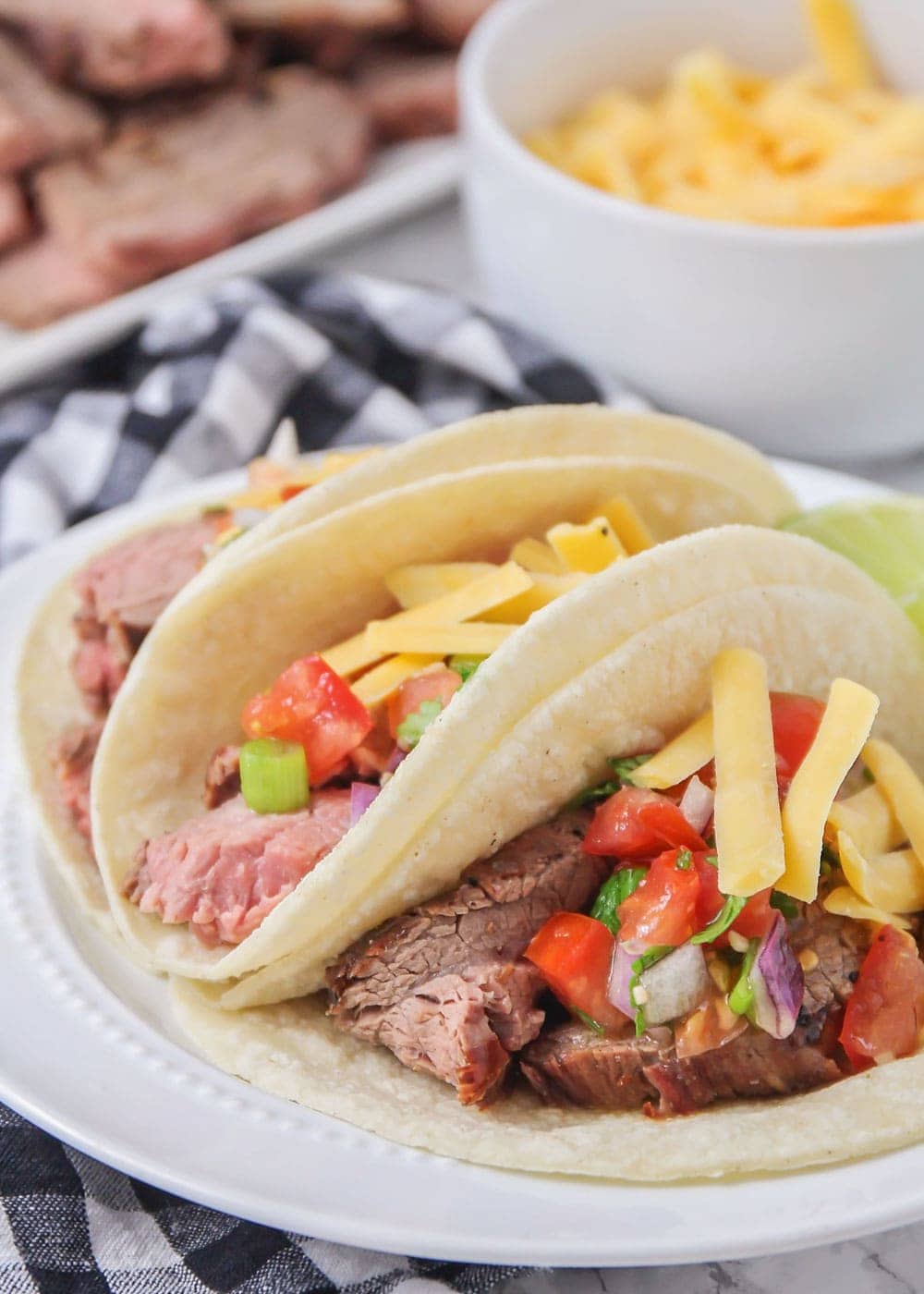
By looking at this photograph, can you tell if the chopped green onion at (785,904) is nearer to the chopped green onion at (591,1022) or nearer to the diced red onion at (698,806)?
the diced red onion at (698,806)

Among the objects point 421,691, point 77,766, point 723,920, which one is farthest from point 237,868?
point 723,920

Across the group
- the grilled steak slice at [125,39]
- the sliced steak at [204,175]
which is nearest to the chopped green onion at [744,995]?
the sliced steak at [204,175]

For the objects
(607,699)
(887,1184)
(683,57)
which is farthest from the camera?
(683,57)

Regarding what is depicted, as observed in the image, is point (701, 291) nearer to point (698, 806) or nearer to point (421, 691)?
point (421, 691)

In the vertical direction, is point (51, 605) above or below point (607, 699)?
below

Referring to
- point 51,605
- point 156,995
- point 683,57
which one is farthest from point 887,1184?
point 683,57

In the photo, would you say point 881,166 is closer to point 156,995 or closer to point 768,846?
point 768,846
